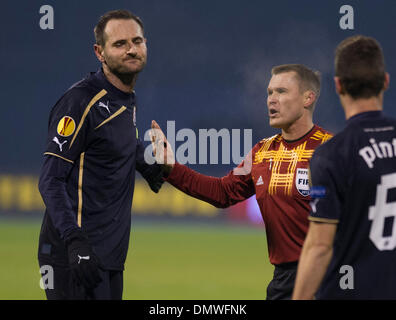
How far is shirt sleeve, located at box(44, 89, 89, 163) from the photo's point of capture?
148 inches

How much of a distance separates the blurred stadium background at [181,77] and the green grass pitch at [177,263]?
147mm

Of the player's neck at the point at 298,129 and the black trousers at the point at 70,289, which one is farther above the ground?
the player's neck at the point at 298,129

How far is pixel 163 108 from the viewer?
2216 cm

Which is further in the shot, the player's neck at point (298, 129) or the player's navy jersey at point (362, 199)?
the player's neck at point (298, 129)

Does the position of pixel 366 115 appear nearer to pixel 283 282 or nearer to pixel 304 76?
pixel 283 282

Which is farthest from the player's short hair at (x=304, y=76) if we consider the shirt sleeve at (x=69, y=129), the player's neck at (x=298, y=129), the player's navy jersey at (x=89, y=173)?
the shirt sleeve at (x=69, y=129)

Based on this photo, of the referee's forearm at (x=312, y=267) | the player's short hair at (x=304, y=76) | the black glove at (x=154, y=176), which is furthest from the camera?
the player's short hair at (x=304, y=76)

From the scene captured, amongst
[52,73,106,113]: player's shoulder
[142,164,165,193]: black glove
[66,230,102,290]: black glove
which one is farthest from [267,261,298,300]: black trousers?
[52,73,106,113]: player's shoulder

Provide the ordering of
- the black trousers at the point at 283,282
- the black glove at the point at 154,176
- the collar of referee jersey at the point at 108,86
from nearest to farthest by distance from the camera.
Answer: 1. the collar of referee jersey at the point at 108,86
2. the black trousers at the point at 283,282
3. the black glove at the point at 154,176

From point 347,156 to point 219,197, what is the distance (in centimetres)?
219

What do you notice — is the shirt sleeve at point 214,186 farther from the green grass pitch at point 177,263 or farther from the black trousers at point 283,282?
the green grass pitch at point 177,263

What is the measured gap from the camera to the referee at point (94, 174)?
3.70m
